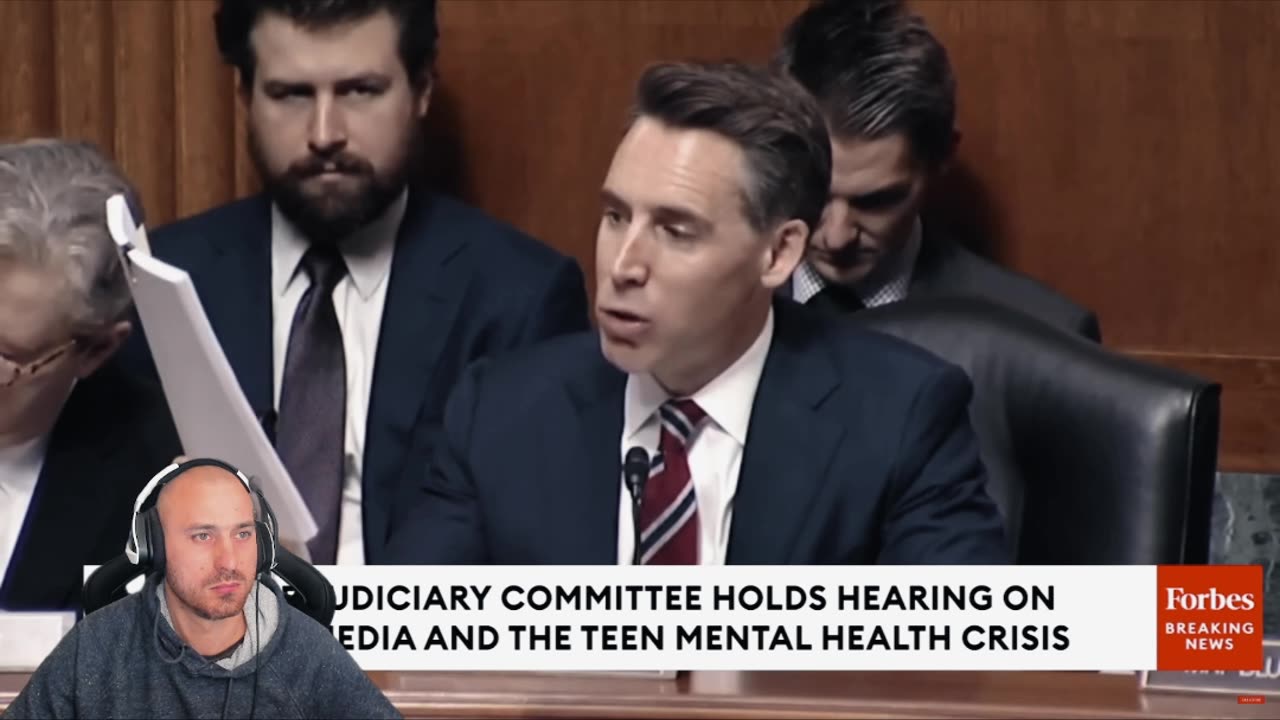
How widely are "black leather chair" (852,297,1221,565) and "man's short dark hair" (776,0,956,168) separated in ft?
1.53

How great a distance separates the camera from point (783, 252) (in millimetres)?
1891

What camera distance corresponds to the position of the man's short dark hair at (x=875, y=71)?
2.37 meters

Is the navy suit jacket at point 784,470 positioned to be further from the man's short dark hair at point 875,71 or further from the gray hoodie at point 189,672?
the gray hoodie at point 189,672

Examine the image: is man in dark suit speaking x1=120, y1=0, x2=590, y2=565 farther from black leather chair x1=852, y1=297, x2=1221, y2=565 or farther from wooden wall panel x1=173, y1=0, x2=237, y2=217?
black leather chair x1=852, y1=297, x2=1221, y2=565

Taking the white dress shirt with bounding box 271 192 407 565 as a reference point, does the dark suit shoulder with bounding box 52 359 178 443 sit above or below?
below

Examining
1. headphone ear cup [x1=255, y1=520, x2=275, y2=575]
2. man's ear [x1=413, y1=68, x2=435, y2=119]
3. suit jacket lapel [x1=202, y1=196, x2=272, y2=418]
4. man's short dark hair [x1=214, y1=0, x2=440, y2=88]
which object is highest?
man's short dark hair [x1=214, y1=0, x2=440, y2=88]

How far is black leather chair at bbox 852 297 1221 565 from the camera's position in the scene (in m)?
1.81

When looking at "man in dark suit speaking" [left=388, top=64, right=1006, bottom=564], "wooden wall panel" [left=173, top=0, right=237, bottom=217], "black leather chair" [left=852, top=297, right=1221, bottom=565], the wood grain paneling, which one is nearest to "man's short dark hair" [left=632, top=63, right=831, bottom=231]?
"man in dark suit speaking" [left=388, top=64, right=1006, bottom=564]

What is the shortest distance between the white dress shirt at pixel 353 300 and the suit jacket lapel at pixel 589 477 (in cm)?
55

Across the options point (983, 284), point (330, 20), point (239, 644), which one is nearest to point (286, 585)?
point (239, 644)

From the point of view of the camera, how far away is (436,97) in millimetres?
2803

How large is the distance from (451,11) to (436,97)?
14cm

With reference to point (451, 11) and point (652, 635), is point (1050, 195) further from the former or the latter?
point (652, 635)

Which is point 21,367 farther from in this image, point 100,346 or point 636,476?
point 636,476
